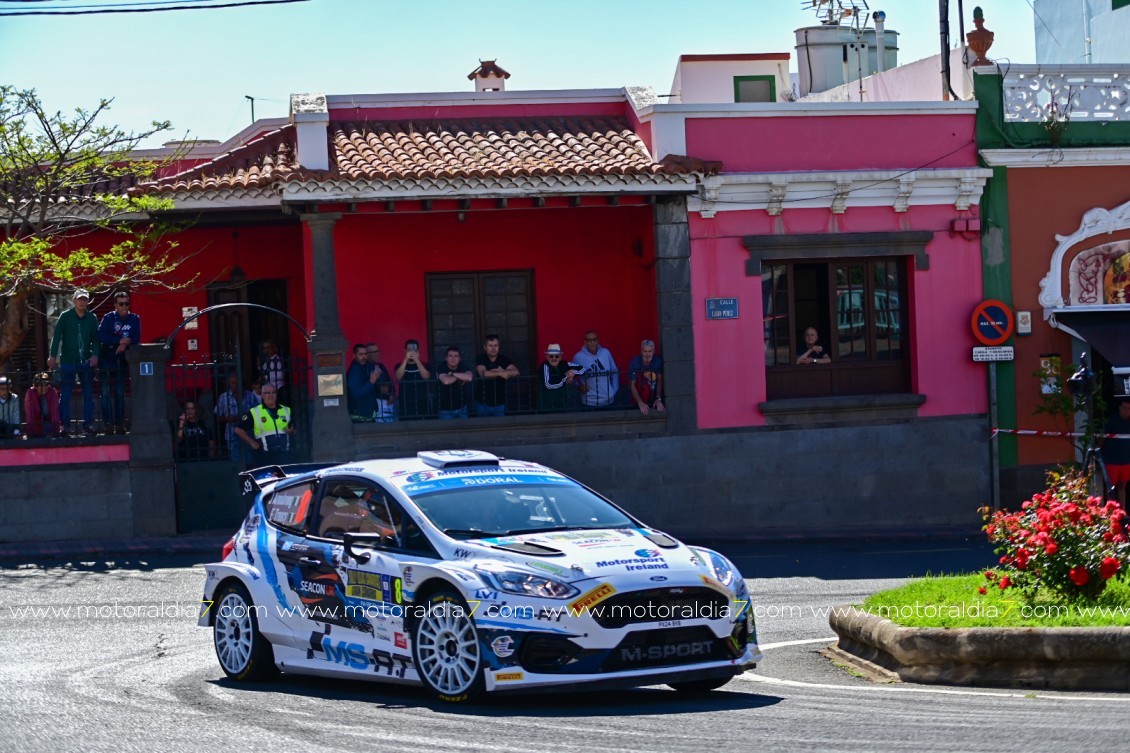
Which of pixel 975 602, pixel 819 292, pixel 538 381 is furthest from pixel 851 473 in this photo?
pixel 975 602

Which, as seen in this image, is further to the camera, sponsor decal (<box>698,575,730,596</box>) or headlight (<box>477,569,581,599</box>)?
sponsor decal (<box>698,575,730,596</box>)

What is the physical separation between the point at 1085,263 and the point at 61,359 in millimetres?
14123

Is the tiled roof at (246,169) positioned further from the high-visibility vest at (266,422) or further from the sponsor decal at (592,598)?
the sponsor decal at (592,598)

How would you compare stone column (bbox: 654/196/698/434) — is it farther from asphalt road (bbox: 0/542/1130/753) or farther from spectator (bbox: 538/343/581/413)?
asphalt road (bbox: 0/542/1130/753)

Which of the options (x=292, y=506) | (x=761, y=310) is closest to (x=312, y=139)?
(x=761, y=310)

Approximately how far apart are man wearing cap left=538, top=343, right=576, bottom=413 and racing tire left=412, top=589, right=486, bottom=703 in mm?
11490

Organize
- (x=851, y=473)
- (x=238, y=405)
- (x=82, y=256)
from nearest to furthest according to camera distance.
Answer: (x=82, y=256), (x=238, y=405), (x=851, y=473)

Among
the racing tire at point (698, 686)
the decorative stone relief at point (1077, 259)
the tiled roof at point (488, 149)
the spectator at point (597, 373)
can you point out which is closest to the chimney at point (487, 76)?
the tiled roof at point (488, 149)

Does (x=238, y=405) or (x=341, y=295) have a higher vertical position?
(x=341, y=295)

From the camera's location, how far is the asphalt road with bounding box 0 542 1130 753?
7.86m

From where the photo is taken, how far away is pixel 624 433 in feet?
68.5

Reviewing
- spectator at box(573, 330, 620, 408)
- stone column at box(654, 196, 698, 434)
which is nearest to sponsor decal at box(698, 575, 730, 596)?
spectator at box(573, 330, 620, 408)

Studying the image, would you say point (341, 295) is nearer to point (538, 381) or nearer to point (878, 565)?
point (538, 381)

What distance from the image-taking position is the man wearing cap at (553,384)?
2083 cm
